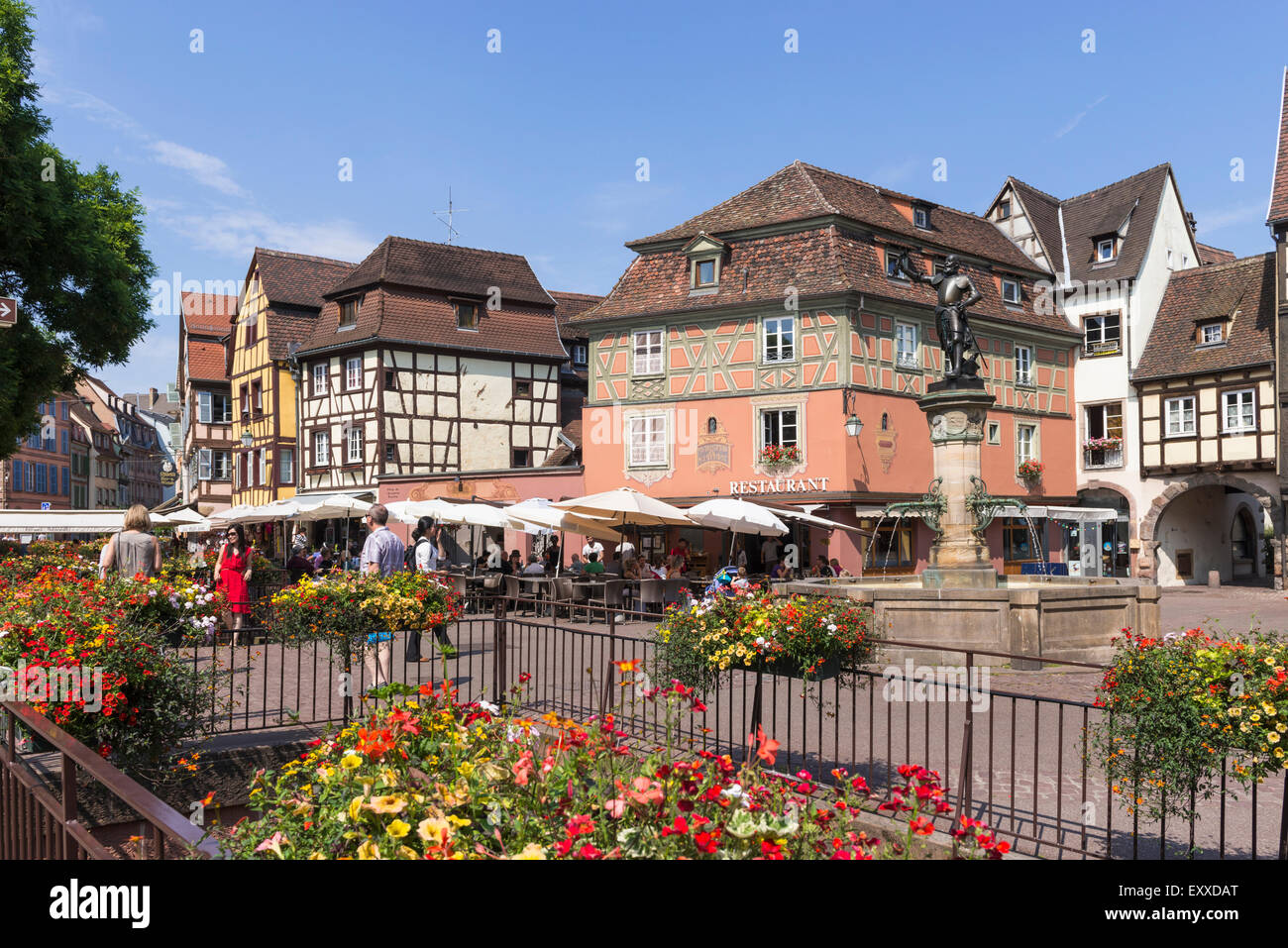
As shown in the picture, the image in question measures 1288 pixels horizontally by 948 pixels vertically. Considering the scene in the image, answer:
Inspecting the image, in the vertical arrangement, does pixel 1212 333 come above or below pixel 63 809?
above

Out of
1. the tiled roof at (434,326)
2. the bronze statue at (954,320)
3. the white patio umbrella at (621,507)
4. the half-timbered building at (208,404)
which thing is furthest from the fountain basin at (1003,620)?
the half-timbered building at (208,404)

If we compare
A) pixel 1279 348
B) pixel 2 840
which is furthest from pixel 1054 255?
pixel 2 840

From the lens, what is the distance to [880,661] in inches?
505

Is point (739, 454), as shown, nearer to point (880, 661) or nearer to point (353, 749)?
point (880, 661)

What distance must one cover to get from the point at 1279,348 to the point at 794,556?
16139 millimetres

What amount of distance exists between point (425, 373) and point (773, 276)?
1381cm

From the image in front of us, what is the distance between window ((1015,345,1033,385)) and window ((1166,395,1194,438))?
14.8 ft

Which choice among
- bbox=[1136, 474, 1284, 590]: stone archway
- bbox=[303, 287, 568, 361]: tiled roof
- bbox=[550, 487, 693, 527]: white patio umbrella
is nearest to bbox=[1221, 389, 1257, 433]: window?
bbox=[1136, 474, 1284, 590]: stone archway

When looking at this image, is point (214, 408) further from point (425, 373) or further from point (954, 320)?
point (954, 320)

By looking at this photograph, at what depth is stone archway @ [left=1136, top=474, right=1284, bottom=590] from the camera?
31.7m

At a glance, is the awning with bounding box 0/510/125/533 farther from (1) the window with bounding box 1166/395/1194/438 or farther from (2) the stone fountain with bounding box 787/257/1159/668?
(1) the window with bounding box 1166/395/1194/438

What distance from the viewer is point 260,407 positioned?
43.4m

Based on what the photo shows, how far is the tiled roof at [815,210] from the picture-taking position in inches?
1207

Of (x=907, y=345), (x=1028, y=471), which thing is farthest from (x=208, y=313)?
(x=1028, y=471)
